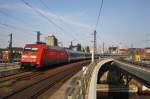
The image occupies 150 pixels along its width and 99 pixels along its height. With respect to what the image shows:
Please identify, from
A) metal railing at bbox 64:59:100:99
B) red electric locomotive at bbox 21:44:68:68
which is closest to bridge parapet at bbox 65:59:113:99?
metal railing at bbox 64:59:100:99

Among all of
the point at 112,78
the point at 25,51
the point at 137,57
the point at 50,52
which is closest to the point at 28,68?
the point at 25,51

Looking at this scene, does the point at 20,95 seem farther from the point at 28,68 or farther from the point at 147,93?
the point at 147,93

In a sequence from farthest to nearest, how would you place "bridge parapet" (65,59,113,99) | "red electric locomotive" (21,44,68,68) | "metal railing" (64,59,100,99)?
"red electric locomotive" (21,44,68,68)
"bridge parapet" (65,59,113,99)
"metal railing" (64,59,100,99)

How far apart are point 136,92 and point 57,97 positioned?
28760mm

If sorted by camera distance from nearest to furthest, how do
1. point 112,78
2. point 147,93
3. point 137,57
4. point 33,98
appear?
1. point 33,98
2. point 147,93
3. point 112,78
4. point 137,57

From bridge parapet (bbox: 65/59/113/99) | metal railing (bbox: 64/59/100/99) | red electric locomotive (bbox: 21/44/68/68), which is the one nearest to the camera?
metal railing (bbox: 64/59/100/99)

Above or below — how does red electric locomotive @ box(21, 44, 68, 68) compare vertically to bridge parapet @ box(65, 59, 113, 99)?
above

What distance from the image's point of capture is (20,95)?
13.2 metres

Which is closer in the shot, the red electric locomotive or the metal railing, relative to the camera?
the metal railing

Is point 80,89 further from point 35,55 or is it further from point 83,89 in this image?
point 35,55

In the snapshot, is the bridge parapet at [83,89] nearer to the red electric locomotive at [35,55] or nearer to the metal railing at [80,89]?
the metal railing at [80,89]

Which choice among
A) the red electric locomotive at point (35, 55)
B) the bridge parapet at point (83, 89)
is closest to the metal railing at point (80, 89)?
the bridge parapet at point (83, 89)

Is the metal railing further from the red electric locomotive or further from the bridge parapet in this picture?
the red electric locomotive

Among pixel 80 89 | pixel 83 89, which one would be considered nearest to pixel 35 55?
pixel 80 89
